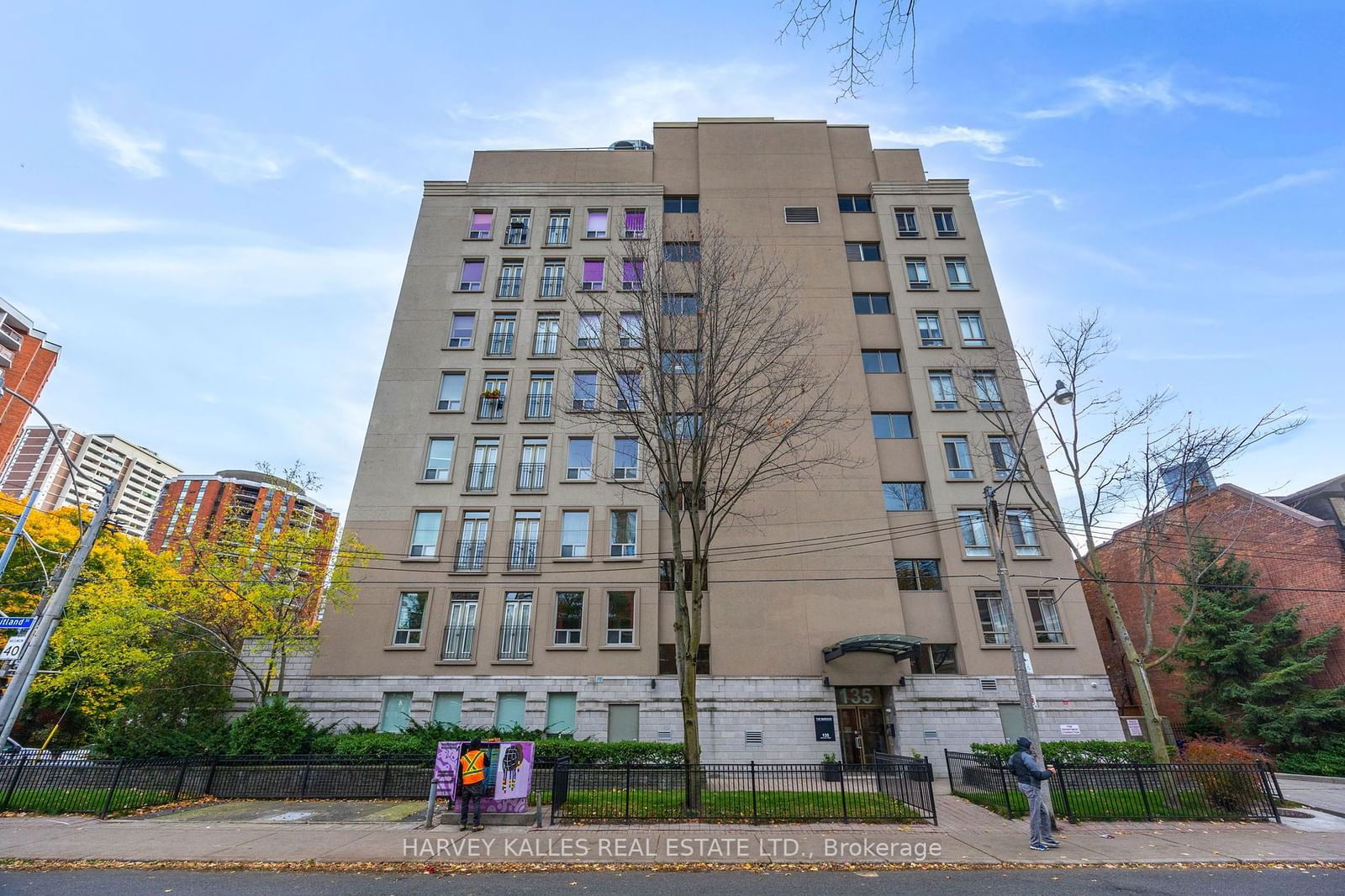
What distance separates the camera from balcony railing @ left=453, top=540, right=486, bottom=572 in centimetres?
2392

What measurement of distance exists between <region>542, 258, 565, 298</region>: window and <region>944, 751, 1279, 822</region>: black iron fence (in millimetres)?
25726

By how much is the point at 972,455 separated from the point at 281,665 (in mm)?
28568

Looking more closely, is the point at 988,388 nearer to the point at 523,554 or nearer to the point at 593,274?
the point at 593,274

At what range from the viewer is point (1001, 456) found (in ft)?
84.0

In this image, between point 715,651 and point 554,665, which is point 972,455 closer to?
point 715,651

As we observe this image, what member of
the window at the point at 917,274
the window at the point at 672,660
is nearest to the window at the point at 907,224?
the window at the point at 917,274

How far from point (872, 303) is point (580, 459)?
16462 millimetres

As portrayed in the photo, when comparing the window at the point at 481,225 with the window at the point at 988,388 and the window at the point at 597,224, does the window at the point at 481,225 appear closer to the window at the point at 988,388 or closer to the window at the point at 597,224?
the window at the point at 597,224

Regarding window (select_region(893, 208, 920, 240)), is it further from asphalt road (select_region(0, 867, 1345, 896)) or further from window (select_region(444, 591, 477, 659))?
asphalt road (select_region(0, 867, 1345, 896))

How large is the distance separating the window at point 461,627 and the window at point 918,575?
1721 cm

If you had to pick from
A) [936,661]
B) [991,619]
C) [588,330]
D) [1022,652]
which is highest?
[588,330]

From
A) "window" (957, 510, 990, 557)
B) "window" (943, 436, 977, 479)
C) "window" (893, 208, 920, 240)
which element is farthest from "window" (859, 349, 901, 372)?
"window" (957, 510, 990, 557)

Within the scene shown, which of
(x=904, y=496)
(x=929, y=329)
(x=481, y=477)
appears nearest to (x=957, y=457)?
(x=904, y=496)

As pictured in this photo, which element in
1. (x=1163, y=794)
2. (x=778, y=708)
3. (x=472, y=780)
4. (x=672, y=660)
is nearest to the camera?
(x=472, y=780)
